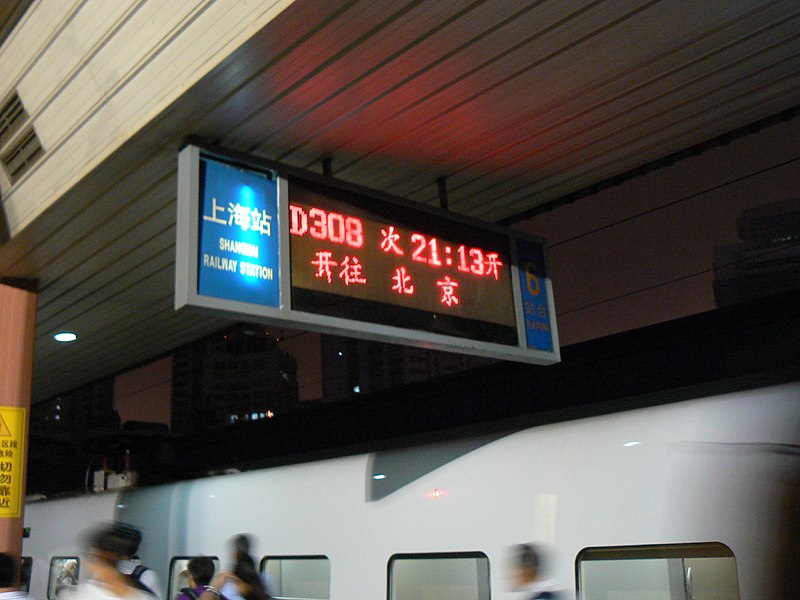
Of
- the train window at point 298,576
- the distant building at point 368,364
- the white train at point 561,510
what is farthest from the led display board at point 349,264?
the distant building at point 368,364

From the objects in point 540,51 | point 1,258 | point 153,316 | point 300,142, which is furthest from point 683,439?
point 153,316

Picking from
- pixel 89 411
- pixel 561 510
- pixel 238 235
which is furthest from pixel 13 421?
pixel 89 411

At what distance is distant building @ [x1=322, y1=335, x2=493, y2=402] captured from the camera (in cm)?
1359

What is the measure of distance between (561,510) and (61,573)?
6252 millimetres

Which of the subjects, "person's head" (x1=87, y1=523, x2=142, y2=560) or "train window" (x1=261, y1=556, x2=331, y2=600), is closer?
"person's head" (x1=87, y1=523, x2=142, y2=560)

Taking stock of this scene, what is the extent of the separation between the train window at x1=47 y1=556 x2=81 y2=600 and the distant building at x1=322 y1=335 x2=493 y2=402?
5.04 metres

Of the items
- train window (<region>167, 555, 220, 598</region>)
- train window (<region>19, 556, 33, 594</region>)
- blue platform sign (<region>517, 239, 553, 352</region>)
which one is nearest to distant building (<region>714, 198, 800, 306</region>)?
blue platform sign (<region>517, 239, 553, 352</region>)

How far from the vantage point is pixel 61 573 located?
8.55 m

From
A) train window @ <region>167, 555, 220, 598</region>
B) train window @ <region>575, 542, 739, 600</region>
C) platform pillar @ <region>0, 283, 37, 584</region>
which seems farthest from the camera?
train window @ <region>167, 555, 220, 598</region>

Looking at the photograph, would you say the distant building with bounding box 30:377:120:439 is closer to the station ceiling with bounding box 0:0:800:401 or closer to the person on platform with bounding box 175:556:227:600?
the person on platform with bounding box 175:556:227:600

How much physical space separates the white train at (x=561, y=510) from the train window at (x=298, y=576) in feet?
0.04

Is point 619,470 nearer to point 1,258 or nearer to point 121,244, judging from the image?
point 121,244

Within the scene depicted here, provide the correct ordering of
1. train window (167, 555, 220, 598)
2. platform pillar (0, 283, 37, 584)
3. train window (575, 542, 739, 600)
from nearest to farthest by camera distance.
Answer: train window (575, 542, 739, 600), platform pillar (0, 283, 37, 584), train window (167, 555, 220, 598)

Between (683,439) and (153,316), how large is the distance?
15.3 feet
